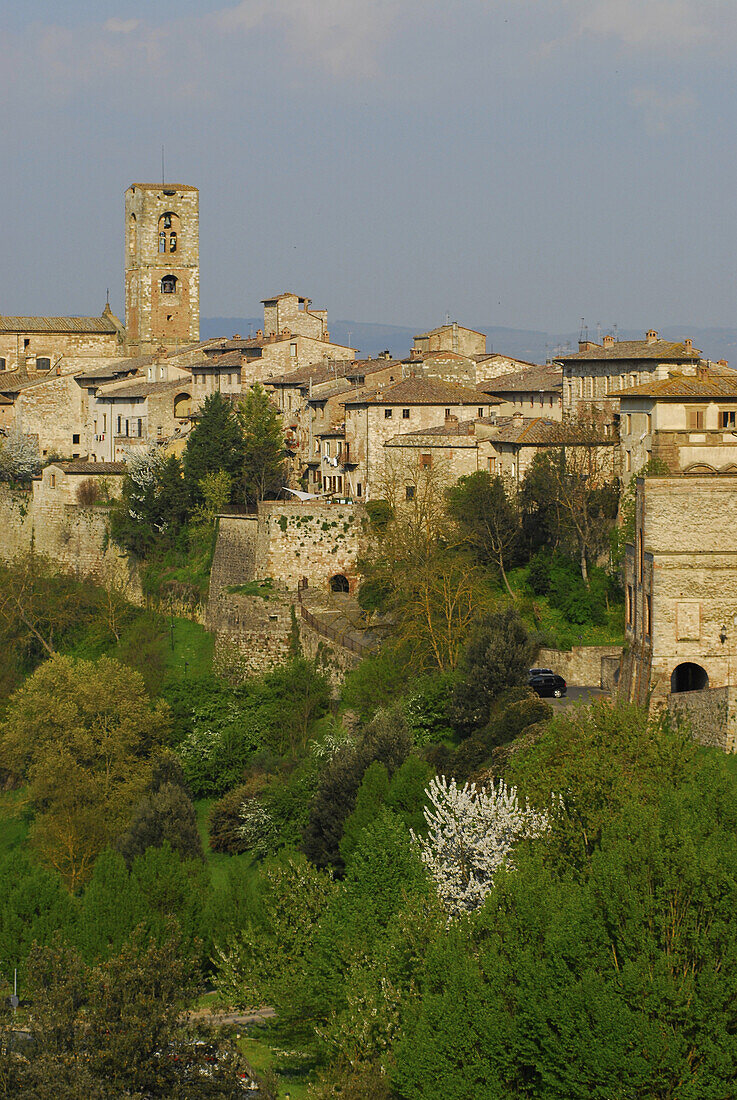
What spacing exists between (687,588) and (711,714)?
10.7 ft

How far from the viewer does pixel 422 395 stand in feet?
175

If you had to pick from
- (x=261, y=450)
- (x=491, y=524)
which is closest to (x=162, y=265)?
(x=261, y=450)

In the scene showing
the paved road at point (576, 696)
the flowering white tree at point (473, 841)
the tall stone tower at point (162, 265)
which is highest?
the tall stone tower at point (162, 265)

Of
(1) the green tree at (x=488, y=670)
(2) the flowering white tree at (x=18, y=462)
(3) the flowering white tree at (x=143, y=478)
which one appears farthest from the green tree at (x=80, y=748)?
(2) the flowering white tree at (x=18, y=462)

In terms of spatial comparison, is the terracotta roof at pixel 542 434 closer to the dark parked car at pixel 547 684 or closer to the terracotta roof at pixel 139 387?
the dark parked car at pixel 547 684

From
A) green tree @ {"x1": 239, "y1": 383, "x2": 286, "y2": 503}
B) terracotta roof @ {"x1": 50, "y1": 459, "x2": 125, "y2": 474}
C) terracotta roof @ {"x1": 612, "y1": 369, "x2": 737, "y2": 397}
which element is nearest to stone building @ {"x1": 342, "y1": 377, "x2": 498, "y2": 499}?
green tree @ {"x1": 239, "y1": 383, "x2": 286, "y2": 503}

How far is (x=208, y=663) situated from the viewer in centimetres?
4931

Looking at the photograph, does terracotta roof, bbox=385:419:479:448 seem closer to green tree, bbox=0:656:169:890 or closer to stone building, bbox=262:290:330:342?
green tree, bbox=0:656:169:890

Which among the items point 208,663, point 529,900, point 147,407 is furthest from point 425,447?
point 529,900

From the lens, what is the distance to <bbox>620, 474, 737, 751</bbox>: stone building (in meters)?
32.4

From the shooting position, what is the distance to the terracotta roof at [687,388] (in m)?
41.7

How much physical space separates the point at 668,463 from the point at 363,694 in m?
9.36

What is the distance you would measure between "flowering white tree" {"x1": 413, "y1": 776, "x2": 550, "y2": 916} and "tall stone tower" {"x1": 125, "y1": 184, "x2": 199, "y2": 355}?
Answer: 5804cm

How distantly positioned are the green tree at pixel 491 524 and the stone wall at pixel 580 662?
6704 millimetres
